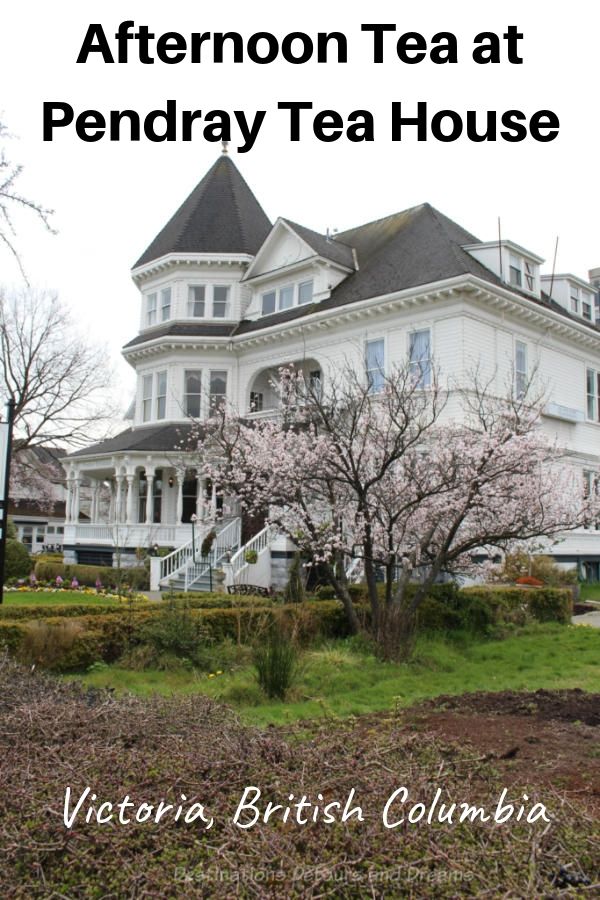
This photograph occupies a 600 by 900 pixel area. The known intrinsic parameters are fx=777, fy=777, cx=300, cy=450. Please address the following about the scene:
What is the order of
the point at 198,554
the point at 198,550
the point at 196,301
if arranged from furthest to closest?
the point at 196,301, the point at 198,550, the point at 198,554

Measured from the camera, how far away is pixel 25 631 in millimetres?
10281

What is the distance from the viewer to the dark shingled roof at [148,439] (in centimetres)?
2688

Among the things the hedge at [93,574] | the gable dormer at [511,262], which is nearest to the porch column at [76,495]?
the hedge at [93,574]

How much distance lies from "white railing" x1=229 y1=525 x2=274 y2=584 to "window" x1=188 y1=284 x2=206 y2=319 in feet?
35.7

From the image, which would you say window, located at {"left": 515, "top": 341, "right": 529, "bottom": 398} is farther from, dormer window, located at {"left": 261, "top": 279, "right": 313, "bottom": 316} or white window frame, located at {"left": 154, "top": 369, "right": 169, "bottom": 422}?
white window frame, located at {"left": 154, "top": 369, "right": 169, "bottom": 422}

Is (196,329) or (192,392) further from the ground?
(196,329)

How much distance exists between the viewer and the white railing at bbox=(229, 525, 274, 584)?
68.6 ft

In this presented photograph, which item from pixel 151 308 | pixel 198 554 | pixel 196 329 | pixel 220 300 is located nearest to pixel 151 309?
pixel 151 308

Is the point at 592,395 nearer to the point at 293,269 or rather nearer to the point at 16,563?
the point at 293,269

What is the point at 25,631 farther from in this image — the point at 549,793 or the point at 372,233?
the point at 372,233

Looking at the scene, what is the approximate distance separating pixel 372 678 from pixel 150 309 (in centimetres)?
2388

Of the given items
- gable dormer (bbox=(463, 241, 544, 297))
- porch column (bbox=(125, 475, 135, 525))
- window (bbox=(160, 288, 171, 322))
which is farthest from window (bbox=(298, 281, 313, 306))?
porch column (bbox=(125, 475, 135, 525))

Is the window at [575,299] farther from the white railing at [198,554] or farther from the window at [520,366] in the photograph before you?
the white railing at [198,554]

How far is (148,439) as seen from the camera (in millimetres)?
27484
